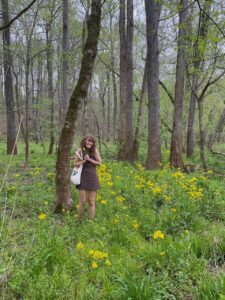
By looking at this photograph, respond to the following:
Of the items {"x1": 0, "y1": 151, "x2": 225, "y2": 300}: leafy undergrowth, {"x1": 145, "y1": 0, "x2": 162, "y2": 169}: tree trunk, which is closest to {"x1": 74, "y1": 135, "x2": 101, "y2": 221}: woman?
{"x1": 0, "y1": 151, "x2": 225, "y2": 300}: leafy undergrowth

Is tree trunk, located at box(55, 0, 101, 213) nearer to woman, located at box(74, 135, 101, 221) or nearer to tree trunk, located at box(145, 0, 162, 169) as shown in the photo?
woman, located at box(74, 135, 101, 221)

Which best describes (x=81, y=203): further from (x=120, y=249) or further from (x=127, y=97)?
(x=127, y=97)

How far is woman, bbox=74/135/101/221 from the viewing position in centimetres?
523

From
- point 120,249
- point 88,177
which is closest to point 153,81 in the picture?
point 88,177

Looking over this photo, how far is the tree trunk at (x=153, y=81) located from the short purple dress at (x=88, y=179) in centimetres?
479

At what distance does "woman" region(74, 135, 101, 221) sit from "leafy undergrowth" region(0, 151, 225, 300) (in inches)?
10.3

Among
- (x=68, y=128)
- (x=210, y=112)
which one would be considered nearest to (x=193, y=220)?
(x=68, y=128)

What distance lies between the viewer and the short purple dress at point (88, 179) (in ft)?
17.2

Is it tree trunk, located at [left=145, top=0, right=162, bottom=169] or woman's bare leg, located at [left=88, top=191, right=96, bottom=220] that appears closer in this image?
woman's bare leg, located at [left=88, top=191, right=96, bottom=220]

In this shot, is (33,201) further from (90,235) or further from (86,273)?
(86,273)

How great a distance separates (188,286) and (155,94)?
740 centimetres

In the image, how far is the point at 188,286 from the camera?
119 inches

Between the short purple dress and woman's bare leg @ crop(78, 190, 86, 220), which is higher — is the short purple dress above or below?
above

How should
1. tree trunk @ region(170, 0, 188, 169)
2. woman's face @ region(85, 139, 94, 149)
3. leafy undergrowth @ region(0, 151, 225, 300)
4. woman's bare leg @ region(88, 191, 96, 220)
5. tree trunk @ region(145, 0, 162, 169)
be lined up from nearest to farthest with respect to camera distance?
leafy undergrowth @ region(0, 151, 225, 300)
woman's bare leg @ region(88, 191, 96, 220)
woman's face @ region(85, 139, 94, 149)
tree trunk @ region(145, 0, 162, 169)
tree trunk @ region(170, 0, 188, 169)
